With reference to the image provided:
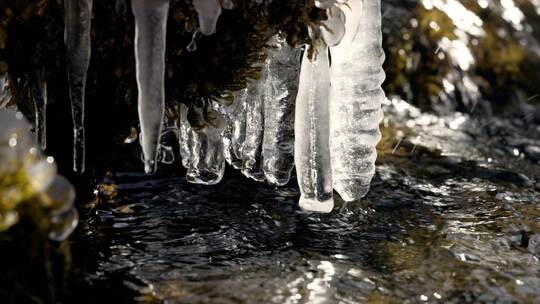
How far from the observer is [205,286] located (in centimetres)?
301

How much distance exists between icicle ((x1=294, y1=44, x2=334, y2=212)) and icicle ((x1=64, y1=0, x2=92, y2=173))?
3.25 ft

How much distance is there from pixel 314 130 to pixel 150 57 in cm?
90

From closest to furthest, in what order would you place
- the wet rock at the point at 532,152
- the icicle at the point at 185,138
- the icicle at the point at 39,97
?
1. the icicle at the point at 39,97
2. the icicle at the point at 185,138
3. the wet rock at the point at 532,152

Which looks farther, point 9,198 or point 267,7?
point 267,7

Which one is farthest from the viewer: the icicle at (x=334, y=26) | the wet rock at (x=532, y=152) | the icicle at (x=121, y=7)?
the wet rock at (x=532, y=152)

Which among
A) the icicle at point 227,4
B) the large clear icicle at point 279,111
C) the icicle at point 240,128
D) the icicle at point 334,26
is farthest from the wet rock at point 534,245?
the icicle at point 227,4

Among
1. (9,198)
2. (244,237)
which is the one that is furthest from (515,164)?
(9,198)

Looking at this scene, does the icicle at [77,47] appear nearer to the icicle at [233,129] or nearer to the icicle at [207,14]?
the icicle at [207,14]

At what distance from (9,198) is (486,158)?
4161 mm

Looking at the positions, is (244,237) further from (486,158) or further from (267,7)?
(486,158)

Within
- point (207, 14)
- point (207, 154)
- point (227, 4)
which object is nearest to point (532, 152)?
point (207, 154)

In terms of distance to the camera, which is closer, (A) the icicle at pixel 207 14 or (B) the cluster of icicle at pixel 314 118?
(A) the icicle at pixel 207 14

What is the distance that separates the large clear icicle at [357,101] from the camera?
3.75 metres

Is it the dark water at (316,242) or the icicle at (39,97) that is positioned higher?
the icicle at (39,97)
